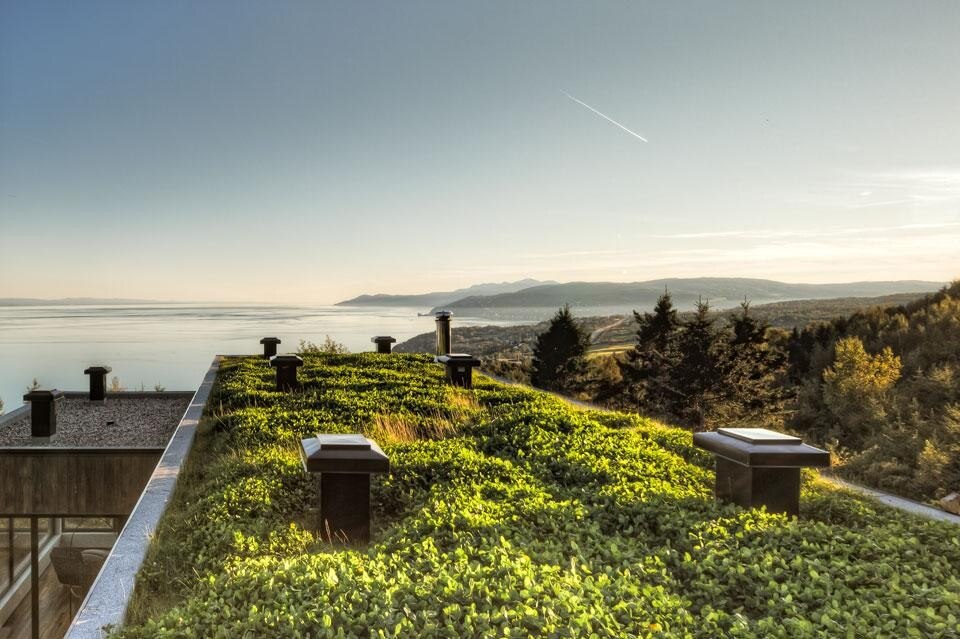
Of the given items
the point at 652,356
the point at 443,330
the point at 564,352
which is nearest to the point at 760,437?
the point at 443,330

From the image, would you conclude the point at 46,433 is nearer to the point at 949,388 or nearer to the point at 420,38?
the point at 420,38

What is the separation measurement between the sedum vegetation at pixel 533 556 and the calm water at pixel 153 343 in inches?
385

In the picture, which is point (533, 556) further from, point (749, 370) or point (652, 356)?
point (652, 356)

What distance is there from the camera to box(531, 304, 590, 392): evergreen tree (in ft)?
110

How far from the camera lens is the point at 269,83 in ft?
49.7

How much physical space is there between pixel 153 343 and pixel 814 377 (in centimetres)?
2517

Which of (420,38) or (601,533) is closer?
(601,533)

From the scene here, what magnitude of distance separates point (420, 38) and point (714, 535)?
12217 mm

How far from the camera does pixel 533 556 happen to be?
346 cm

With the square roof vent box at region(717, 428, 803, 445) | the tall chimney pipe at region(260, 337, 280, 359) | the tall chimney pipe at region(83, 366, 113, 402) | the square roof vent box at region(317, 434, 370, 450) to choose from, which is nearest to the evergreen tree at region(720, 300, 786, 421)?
the tall chimney pipe at region(260, 337, 280, 359)

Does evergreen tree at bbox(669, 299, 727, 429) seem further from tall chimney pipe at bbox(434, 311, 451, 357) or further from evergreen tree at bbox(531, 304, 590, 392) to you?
tall chimney pipe at bbox(434, 311, 451, 357)

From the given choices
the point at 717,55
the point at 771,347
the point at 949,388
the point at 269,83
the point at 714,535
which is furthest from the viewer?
the point at 771,347

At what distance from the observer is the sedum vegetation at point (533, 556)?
2752mm

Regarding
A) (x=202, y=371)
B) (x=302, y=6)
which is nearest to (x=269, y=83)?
(x=302, y=6)
